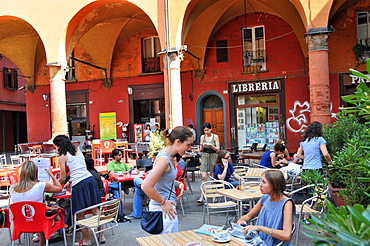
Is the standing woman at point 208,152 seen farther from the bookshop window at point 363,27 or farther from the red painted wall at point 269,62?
the bookshop window at point 363,27

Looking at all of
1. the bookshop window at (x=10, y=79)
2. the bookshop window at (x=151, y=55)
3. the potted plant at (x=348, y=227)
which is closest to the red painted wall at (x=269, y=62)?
the bookshop window at (x=151, y=55)

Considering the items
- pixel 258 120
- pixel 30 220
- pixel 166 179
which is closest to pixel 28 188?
pixel 30 220

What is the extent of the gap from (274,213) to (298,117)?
42.6 ft

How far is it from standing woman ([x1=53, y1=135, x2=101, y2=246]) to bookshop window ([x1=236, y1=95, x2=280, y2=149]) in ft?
39.8

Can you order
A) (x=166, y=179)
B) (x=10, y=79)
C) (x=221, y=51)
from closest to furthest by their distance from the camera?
(x=166, y=179)
(x=221, y=51)
(x=10, y=79)

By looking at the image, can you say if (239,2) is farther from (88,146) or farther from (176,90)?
(88,146)

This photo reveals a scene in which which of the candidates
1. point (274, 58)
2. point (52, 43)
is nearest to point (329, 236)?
point (52, 43)

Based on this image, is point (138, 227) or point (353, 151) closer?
point (353, 151)

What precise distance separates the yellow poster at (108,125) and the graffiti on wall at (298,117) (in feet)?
29.6

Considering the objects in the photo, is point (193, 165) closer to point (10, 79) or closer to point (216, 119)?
point (216, 119)

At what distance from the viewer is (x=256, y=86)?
15836 mm

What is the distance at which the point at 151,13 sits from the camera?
12.6 m

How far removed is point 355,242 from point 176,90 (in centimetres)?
1120

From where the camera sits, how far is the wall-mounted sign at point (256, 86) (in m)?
15.5
